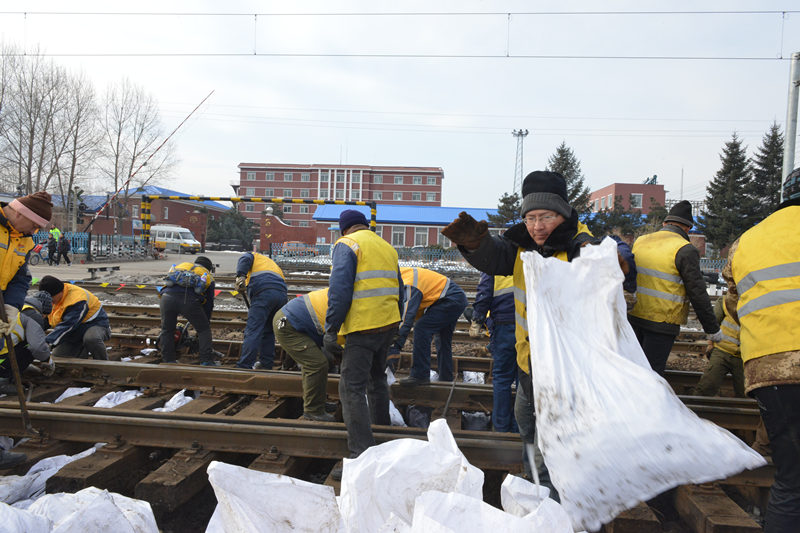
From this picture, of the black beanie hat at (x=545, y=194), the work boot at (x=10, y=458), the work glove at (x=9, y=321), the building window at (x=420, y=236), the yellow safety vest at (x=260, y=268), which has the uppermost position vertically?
the building window at (x=420, y=236)

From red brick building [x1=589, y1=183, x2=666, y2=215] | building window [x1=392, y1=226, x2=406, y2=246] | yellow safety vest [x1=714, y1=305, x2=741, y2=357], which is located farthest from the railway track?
red brick building [x1=589, y1=183, x2=666, y2=215]

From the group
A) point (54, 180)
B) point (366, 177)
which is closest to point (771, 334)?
point (54, 180)

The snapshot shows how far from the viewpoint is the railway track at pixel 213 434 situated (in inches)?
114

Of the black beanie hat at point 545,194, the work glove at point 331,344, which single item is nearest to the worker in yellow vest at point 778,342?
the black beanie hat at point 545,194

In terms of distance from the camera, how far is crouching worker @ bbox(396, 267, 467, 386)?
4.80m

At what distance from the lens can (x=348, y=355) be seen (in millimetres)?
3283

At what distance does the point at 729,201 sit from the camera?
113 feet

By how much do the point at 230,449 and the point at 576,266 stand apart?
2.59 meters

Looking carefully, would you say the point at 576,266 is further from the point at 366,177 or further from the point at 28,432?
the point at 366,177

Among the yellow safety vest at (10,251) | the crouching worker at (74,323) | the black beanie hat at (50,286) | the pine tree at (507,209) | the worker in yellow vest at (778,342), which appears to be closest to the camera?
the worker in yellow vest at (778,342)

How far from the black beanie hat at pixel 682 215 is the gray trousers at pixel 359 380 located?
263 centimetres

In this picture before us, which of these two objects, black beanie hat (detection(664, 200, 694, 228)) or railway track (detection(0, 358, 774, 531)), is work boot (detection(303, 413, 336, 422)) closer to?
railway track (detection(0, 358, 774, 531))

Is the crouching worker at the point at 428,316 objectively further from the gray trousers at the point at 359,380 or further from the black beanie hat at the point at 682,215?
the black beanie hat at the point at 682,215

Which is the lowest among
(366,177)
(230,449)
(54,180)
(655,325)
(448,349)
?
(230,449)
